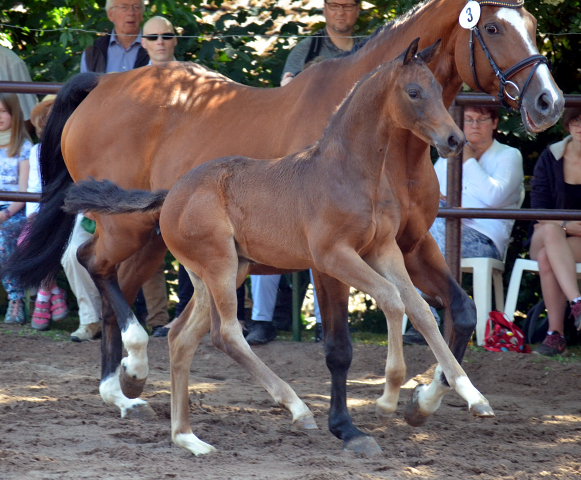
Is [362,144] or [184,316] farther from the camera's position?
[184,316]

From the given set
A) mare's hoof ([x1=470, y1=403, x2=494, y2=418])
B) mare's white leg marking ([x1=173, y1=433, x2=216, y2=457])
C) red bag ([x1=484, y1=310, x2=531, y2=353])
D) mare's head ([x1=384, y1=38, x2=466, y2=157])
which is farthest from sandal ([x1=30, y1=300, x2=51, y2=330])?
mare's hoof ([x1=470, y1=403, x2=494, y2=418])

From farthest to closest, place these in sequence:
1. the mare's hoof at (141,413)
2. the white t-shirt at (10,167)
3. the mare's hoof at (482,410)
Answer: the white t-shirt at (10,167) < the mare's hoof at (141,413) < the mare's hoof at (482,410)

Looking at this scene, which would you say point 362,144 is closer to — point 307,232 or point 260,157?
point 307,232

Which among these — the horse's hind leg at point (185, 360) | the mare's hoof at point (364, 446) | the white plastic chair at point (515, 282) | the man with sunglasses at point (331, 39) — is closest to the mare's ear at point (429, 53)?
the horse's hind leg at point (185, 360)

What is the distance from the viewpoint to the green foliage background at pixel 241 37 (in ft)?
20.6

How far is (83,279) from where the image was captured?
5.88m

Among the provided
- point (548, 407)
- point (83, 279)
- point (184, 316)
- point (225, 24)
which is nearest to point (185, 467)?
point (184, 316)

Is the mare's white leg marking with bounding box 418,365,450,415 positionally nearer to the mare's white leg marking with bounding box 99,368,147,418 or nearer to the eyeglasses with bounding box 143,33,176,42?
the mare's white leg marking with bounding box 99,368,147,418

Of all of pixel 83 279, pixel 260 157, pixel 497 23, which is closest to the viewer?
pixel 497 23

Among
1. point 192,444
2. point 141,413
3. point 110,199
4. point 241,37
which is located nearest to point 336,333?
point 192,444

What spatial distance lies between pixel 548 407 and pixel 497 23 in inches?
80.0

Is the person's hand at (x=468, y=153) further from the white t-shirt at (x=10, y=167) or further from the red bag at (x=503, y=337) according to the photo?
the white t-shirt at (x=10, y=167)

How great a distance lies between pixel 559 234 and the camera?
5.16 metres

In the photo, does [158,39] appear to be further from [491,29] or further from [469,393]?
[469,393]
